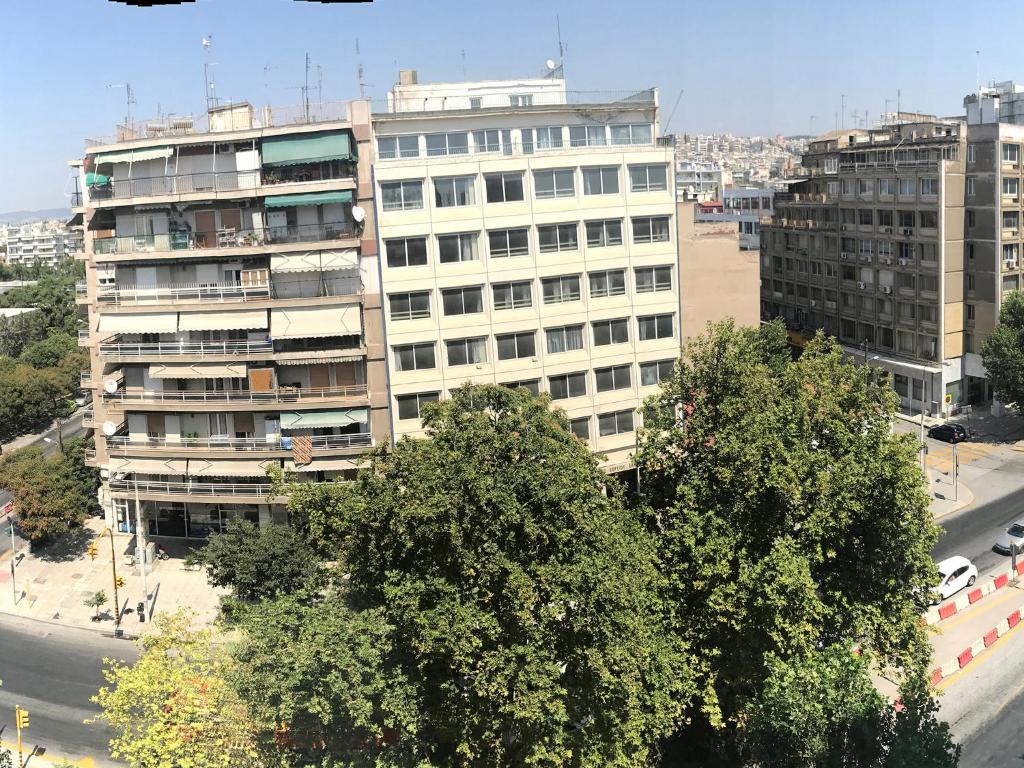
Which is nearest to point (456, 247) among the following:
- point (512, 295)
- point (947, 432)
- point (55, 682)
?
point (512, 295)

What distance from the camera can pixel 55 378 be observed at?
250ft

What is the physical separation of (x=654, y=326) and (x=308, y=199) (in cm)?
1802

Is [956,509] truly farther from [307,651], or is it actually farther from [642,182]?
[307,651]

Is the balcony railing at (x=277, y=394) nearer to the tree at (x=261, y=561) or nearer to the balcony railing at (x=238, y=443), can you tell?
the balcony railing at (x=238, y=443)

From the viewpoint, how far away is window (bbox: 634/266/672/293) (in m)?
49.2

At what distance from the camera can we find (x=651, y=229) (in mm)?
49062

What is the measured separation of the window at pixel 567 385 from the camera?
48094 mm

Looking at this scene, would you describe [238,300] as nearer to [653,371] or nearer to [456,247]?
[456,247]

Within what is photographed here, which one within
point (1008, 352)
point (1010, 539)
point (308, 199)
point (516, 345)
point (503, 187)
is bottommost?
point (1010, 539)

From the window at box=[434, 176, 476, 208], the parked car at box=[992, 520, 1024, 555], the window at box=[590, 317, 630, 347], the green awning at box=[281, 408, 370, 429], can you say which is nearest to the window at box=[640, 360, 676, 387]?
the window at box=[590, 317, 630, 347]

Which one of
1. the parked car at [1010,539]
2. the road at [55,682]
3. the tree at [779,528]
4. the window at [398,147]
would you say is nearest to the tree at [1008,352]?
the parked car at [1010,539]

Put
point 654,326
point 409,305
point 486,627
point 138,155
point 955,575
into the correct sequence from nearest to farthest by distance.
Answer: point 486,627, point 955,575, point 138,155, point 409,305, point 654,326

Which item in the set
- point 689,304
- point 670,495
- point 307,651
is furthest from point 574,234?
point 307,651

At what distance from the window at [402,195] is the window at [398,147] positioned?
1.46m
